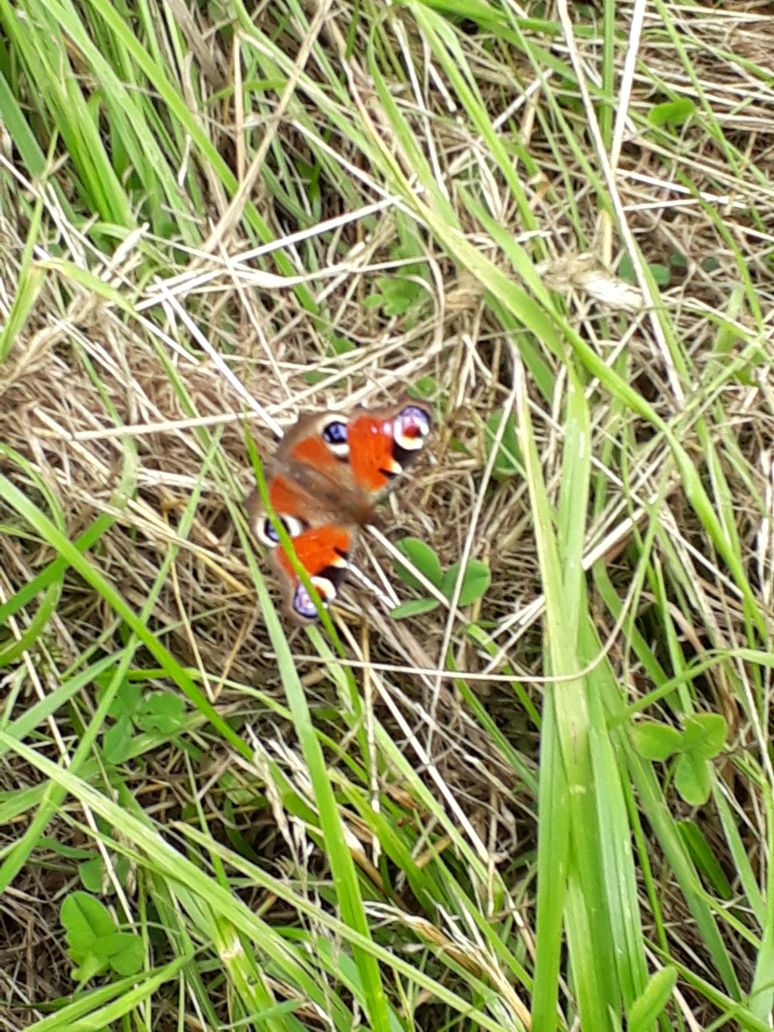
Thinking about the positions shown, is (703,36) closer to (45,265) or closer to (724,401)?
(724,401)

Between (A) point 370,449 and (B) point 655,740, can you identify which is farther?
(A) point 370,449

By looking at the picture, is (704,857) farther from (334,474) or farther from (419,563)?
(334,474)

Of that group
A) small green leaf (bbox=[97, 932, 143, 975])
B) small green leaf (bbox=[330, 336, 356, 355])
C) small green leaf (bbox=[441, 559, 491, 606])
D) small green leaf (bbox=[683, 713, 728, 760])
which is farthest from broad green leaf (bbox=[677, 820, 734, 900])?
small green leaf (bbox=[330, 336, 356, 355])

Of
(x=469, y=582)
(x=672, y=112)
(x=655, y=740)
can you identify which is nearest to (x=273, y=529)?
(x=469, y=582)

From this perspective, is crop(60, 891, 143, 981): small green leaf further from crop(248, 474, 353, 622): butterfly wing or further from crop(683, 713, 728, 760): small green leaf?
crop(683, 713, 728, 760): small green leaf

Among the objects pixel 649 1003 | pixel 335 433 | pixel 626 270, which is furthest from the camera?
pixel 626 270

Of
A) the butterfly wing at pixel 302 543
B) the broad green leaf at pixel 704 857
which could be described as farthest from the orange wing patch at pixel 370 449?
the broad green leaf at pixel 704 857

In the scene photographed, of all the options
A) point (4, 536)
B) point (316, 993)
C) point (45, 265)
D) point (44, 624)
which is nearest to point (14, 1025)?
point (316, 993)
